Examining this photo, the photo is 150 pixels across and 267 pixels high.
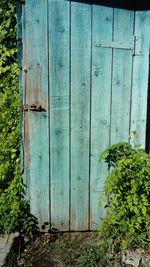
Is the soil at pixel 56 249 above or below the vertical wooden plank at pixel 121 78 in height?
below

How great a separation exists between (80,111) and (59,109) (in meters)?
0.19

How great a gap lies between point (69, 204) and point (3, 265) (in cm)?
83

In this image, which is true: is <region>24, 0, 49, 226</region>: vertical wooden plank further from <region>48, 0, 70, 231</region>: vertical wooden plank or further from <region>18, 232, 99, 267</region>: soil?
<region>18, 232, 99, 267</region>: soil

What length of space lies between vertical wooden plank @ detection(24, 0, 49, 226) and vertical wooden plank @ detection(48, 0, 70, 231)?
0.18 ft

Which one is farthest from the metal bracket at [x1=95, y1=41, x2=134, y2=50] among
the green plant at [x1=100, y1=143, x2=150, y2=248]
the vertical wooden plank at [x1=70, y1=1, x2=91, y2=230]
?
the green plant at [x1=100, y1=143, x2=150, y2=248]

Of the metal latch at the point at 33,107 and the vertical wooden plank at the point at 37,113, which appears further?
the metal latch at the point at 33,107

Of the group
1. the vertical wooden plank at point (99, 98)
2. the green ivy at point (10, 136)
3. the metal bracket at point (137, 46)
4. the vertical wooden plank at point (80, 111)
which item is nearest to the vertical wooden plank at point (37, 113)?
the green ivy at point (10, 136)

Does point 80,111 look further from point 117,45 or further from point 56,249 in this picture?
point 56,249

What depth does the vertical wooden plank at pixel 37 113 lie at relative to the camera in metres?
3.57

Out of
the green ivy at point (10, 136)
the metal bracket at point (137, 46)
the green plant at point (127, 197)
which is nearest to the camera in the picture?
the green plant at point (127, 197)

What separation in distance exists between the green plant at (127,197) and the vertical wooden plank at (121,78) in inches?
6.7

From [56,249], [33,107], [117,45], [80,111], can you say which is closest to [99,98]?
[80,111]

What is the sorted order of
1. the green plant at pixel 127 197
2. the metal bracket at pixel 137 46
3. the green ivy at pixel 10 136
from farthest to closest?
the green ivy at pixel 10 136 < the metal bracket at pixel 137 46 < the green plant at pixel 127 197

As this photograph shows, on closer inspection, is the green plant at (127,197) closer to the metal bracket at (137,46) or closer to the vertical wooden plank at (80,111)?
the vertical wooden plank at (80,111)
